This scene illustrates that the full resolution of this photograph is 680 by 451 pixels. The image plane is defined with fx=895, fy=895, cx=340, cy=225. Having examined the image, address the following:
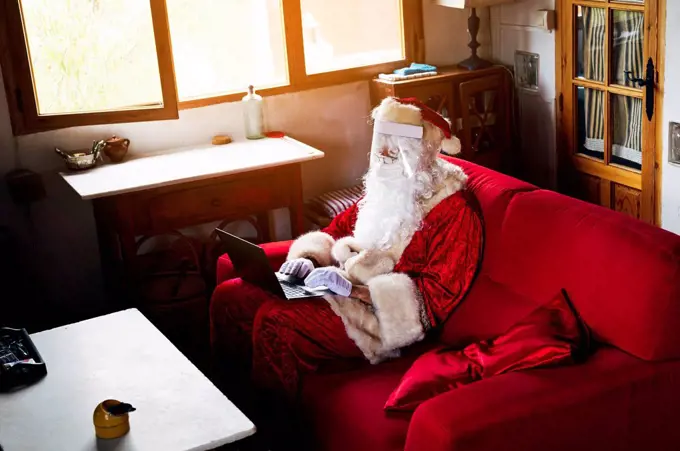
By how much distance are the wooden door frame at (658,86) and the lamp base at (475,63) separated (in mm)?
348

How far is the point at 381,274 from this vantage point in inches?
112

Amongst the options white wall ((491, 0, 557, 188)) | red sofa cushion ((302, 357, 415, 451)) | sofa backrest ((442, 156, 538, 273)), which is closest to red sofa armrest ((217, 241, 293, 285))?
red sofa cushion ((302, 357, 415, 451))

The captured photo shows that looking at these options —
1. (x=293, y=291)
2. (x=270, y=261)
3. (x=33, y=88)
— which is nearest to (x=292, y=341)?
(x=293, y=291)

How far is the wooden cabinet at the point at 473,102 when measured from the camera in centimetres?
409

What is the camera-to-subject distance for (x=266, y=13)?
4012 mm

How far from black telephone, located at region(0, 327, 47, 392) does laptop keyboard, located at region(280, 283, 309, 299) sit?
0.75 m

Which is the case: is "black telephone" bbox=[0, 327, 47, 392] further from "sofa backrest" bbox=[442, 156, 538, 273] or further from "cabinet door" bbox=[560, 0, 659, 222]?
"cabinet door" bbox=[560, 0, 659, 222]

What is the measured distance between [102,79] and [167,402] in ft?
5.97

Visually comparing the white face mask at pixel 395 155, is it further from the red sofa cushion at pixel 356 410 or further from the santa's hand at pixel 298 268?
the red sofa cushion at pixel 356 410

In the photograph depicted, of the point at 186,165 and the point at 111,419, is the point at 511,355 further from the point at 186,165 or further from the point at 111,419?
the point at 186,165

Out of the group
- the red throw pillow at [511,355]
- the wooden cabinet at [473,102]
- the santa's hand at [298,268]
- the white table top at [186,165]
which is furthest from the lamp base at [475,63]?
the red throw pillow at [511,355]

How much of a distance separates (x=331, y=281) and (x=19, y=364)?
0.92 metres

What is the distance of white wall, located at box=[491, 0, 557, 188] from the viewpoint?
415 centimetres

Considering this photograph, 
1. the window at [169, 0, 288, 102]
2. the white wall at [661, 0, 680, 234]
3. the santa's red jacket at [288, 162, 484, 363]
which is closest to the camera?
the santa's red jacket at [288, 162, 484, 363]
